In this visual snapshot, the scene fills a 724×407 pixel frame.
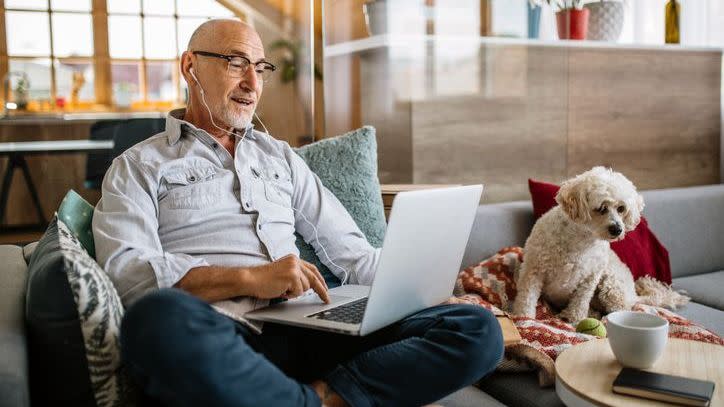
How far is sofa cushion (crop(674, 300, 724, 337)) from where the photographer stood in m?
2.23

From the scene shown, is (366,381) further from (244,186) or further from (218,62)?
(218,62)

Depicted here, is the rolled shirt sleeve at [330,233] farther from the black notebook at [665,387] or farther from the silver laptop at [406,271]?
the black notebook at [665,387]

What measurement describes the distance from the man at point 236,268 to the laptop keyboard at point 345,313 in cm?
5

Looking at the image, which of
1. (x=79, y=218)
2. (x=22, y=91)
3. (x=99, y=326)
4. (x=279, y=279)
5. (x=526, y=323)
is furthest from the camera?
(x=22, y=91)

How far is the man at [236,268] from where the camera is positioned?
1.23 meters

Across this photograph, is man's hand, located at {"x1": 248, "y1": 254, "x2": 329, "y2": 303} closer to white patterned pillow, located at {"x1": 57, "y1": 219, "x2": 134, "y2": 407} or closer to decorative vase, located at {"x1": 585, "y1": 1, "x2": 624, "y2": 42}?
white patterned pillow, located at {"x1": 57, "y1": 219, "x2": 134, "y2": 407}

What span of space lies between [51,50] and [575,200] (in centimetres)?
243

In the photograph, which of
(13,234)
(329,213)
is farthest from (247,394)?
(13,234)

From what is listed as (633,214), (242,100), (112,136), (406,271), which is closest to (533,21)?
(633,214)

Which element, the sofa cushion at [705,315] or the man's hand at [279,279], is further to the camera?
the sofa cushion at [705,315]

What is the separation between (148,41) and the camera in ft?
11.4

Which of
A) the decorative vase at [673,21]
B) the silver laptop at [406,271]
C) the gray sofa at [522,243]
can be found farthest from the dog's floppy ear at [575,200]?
the decorative vase at [673,21]

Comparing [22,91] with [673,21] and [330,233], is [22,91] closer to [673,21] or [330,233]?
[330,233]

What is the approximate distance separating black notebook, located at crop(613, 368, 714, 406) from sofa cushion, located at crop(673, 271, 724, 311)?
1289 mm
